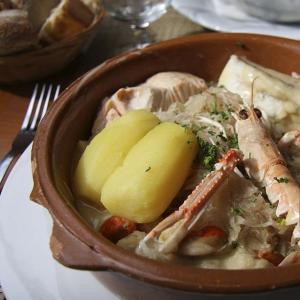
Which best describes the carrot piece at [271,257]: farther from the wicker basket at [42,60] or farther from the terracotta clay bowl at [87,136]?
the wicker basket at [42,60]

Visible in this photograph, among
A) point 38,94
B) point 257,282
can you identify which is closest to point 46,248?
point 257,282

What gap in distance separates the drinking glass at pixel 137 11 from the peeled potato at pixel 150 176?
91 centimetres

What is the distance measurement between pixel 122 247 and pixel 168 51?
60 centimetres

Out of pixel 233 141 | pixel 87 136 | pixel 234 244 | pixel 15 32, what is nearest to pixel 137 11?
pixel 15 32

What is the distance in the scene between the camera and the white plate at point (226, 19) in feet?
5.51

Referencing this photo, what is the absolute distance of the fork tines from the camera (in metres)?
1.40

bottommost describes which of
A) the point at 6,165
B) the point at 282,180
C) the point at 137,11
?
the point at 6,165

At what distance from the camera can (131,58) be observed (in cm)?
126

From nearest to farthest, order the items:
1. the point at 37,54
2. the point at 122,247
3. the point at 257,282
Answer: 1. the point at 257,282
2. the point at 122,247
3. the point at 37,54

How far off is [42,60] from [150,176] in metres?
0.79

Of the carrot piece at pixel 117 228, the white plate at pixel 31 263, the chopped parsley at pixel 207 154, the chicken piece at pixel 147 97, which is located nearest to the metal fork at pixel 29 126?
the white plate at pixel 31 263

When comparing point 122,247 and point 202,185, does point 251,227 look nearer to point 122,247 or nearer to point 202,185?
point 202,185

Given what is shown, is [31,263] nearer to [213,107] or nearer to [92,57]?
[213,107]

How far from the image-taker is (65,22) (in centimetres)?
159
